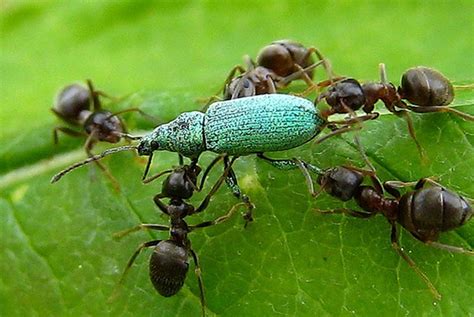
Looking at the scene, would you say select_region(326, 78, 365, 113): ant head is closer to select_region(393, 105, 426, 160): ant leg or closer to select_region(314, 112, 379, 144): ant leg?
select_region(314, 112, 379, 144): ant leg

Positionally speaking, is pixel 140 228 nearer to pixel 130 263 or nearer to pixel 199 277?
pixel 130 263

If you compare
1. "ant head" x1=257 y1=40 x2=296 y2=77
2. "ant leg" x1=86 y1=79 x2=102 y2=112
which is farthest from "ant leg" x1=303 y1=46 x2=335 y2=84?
"ant leg" x1=86 y1=79 x2=102 y2=112

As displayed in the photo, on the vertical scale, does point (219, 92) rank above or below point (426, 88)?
below

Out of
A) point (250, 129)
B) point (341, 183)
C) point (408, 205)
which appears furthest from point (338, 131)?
point (408, 205)

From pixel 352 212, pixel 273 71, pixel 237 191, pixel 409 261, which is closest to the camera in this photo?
pixel 409 261

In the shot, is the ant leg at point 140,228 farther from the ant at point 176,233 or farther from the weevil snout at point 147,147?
the weevil snout at point 147,147

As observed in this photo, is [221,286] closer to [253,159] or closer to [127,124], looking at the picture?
[253,159]

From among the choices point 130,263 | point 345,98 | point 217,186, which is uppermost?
point 345,98

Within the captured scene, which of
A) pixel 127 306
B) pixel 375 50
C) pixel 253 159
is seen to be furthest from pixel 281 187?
pixel 375 50
